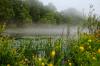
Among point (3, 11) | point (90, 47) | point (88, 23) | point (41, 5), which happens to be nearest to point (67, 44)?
point (90, 47)

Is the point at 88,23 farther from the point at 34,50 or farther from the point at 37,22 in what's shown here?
the point at 37,22

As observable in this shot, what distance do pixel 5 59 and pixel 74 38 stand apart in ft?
7.79

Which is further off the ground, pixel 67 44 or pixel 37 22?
pixel 67 44

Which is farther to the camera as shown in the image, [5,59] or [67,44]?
[67,44]

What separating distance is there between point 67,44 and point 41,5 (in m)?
60.2

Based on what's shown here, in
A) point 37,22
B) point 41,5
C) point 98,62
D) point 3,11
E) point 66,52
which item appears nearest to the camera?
point 98,62

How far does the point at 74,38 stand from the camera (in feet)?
25.9

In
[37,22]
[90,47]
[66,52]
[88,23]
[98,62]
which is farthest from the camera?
[37,22]

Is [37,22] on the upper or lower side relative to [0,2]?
lower

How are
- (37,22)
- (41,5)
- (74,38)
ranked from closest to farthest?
(74,38), (37,22), (41,5)

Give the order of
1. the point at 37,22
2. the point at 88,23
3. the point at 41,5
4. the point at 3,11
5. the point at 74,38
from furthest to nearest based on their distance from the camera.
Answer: the point at 41,5 < the point at 37,22 < the point at 3,11 < the point at 88,23 < the point at 74,38

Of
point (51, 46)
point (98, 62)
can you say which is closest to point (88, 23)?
point (51, 46)

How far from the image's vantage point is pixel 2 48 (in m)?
6.12

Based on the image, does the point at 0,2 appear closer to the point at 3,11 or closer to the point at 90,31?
the point at 3,11
